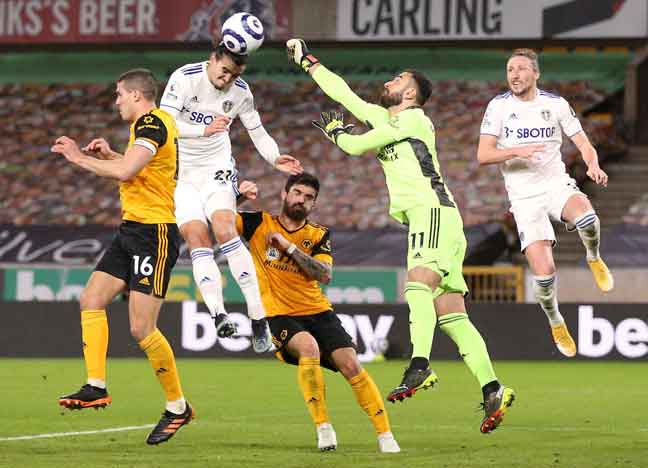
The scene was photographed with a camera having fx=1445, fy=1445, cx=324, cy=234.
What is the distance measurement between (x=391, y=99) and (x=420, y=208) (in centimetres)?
80

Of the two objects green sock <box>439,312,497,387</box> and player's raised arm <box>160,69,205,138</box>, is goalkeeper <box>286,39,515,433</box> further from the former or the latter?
player's raised arm <box>160,69,205,138</box>

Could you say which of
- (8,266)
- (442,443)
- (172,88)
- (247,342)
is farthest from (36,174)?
(442,443)

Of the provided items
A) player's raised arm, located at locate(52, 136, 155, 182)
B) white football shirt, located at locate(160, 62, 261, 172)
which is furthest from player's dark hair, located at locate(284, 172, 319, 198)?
white football shirt, located at locate(160, 62, 261, 172)

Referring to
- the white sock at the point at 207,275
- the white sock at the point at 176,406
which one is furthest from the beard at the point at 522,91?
the white sock at the point at 176,406

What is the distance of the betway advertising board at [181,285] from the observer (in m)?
24.7

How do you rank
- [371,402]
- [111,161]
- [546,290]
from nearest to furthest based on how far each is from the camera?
1. [111,161]
2. [371,402]
3. [546,290]

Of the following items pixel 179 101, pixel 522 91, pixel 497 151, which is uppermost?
pixel 522 91

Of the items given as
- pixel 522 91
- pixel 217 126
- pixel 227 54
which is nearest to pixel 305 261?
pixel 217 126

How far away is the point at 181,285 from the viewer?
25.4 meters

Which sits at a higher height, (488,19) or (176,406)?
(488,19)

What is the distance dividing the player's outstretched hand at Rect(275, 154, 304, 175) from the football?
901 millimetres

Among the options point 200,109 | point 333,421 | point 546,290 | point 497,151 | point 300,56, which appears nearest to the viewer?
point 300,56

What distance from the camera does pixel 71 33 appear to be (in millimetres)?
28906

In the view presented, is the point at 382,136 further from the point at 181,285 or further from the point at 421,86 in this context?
the point at 181,285
